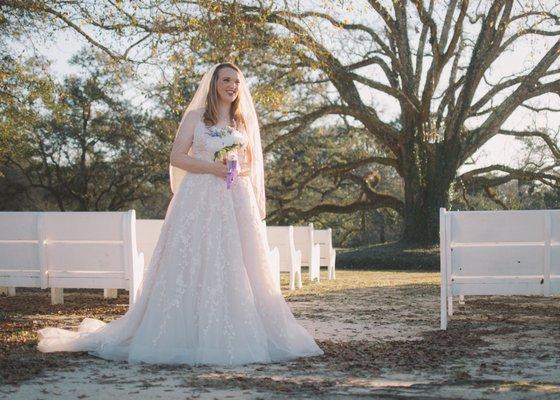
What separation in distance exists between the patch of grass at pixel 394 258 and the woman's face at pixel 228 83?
47.9 ft

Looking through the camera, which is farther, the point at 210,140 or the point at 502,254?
the point at 502,254

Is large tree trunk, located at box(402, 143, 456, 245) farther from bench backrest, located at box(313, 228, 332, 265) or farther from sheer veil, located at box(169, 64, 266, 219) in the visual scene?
sheer veil, located at box(169, 64, 266, 219)

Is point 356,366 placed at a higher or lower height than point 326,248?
lower

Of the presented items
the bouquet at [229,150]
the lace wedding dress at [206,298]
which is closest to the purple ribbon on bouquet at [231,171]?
the bouquet at [229,150]

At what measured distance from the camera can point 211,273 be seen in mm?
5672

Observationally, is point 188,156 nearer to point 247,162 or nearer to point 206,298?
point 247,162

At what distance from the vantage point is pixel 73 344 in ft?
18.8

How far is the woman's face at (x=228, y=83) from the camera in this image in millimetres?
5988

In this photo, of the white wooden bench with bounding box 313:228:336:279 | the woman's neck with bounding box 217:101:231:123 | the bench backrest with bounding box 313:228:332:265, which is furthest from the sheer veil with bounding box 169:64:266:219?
the bench backrest with bounding box 313:228:332:265

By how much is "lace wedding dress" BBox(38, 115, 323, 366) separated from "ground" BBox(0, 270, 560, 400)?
0.21 metres

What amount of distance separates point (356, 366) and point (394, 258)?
15619 mm

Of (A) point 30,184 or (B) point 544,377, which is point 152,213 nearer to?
(A) point 30,184

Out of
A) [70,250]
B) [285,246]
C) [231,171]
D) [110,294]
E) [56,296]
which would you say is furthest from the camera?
[285,246]

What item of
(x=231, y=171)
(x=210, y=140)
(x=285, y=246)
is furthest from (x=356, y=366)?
(x=285, y=246)
